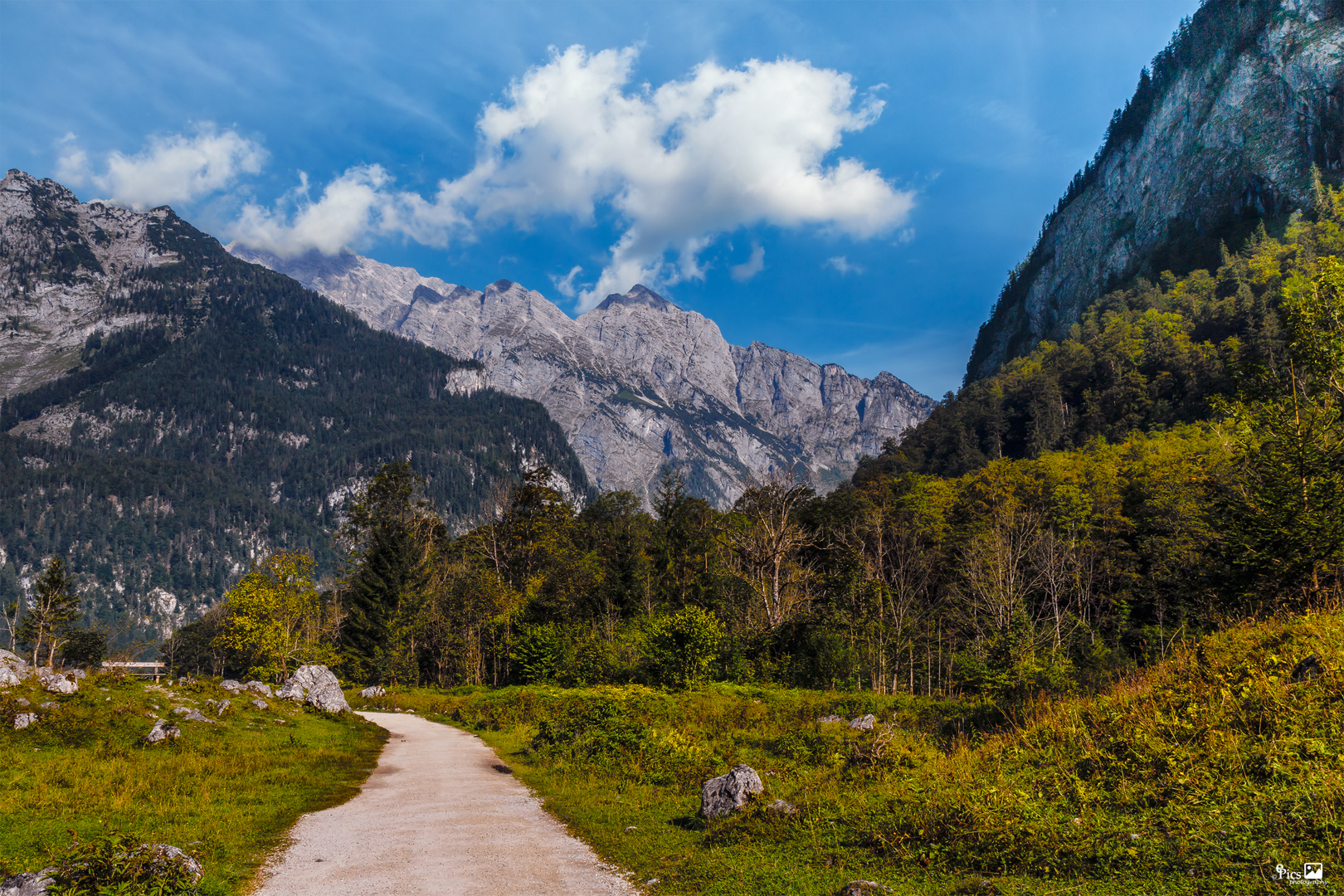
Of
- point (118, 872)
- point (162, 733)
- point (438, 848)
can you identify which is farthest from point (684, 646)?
point (118, 872)

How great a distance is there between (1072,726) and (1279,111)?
19837cm

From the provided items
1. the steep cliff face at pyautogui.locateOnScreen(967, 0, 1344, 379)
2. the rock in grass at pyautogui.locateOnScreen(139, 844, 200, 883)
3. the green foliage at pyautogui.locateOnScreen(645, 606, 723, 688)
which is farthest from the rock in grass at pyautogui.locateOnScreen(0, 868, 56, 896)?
the steep cliff face at pyautogui.locateOnScreen(967, 0, 1344, 379)

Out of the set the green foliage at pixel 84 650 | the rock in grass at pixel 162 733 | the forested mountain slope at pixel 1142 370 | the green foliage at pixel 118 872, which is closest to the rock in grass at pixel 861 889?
the green foliage at pixel 118 872

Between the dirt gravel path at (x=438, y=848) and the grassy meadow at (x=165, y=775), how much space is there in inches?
29.0

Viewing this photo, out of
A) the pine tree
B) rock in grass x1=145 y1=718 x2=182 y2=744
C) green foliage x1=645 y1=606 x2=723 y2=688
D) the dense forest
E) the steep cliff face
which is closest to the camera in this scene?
rock in grass x1=145 y1=718 x2=182 y2=744

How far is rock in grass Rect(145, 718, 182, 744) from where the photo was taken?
18.9 m

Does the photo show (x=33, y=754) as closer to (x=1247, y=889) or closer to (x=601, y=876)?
(x=601, y=876)

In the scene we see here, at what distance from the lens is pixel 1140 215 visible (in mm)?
177625

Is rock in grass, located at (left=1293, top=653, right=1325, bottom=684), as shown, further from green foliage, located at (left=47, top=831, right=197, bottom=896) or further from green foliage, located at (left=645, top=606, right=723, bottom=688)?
green foliage, located at (left=645, top=606, right=723, bottom=688)

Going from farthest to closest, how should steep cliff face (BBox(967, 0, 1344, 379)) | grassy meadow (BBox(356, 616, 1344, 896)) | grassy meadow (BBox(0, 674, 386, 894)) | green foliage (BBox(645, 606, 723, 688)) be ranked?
steep cliff face (BBox(967, 0, 1344, 379))
green foliage (BBox(645, 606, 723, 688))
grassy meadow (BBox(0, 674, 386, 894))
grassy meadow (BBox(356, 616, 1344, 896))

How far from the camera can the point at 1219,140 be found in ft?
509

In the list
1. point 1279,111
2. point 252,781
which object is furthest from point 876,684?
point 1279,111

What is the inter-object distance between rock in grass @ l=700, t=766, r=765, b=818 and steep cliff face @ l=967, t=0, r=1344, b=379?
18927cm

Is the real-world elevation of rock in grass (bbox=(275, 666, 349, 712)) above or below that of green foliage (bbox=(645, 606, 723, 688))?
below
